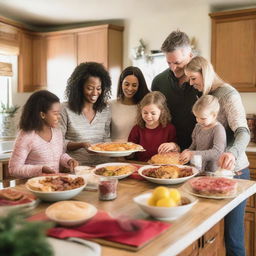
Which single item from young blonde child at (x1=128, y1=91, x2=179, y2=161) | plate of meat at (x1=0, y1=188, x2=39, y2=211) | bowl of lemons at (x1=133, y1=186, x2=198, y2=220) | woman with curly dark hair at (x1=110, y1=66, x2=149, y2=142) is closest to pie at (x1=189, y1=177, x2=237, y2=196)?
bowl of lemons at (x1=133, y1=186, x2=198, y2=220)

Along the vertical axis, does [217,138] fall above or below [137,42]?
below

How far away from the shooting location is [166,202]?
118cm

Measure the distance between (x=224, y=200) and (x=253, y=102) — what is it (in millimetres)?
2828

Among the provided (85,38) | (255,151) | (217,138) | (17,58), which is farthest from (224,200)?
(17,58)

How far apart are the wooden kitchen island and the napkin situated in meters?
0.02

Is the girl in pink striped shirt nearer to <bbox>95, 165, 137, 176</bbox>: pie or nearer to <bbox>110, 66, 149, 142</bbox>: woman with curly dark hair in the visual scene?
<bbox>95, 165, 137, 176</bbox>: pie

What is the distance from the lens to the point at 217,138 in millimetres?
1989

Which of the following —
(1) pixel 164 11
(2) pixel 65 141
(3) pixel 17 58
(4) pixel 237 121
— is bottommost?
(2) pixel 65 141

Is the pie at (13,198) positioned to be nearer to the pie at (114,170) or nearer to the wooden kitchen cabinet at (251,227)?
the pie at (114,170)

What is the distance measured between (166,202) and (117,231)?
21 cm

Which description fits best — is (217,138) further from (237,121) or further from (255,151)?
(255,151)

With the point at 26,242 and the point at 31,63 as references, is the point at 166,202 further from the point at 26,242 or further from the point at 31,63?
the point at 31,63

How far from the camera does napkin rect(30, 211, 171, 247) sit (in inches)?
40.6

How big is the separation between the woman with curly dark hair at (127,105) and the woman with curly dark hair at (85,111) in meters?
0.10
